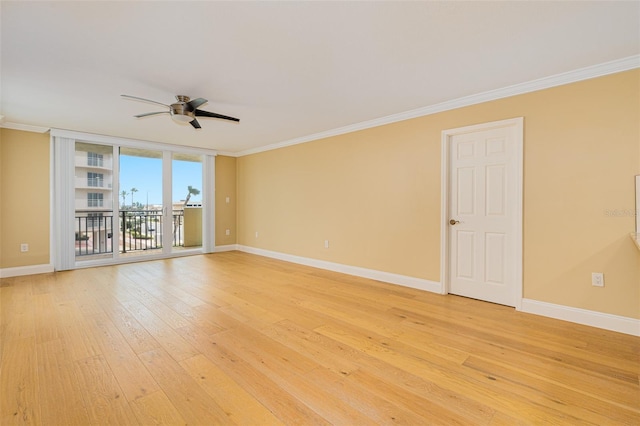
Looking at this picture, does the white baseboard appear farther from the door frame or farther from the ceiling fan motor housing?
the door frame

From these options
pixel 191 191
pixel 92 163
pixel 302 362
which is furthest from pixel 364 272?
pixel 92 163

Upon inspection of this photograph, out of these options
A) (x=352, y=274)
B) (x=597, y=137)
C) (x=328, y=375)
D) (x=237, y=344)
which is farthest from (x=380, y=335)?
(x=597, y=137)

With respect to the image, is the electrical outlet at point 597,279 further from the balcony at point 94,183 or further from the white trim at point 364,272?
the balcony at point 94,183

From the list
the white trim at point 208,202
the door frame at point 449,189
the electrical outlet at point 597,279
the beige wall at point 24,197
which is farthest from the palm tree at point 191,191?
the electrical outlet at point 597,279

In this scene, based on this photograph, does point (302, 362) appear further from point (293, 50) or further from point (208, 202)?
point (208, 202)

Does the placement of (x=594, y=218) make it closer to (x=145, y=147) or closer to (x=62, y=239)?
(x=145, y=147)

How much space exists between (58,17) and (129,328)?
8.26ft

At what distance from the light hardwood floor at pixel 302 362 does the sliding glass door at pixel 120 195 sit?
6.19ft

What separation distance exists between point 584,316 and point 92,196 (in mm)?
7475

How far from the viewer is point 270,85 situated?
3084mm

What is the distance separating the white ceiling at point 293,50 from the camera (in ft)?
6.24

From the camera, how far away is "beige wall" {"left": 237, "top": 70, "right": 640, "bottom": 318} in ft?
8.50

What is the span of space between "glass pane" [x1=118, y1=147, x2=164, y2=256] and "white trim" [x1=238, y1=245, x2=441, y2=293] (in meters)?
2.56

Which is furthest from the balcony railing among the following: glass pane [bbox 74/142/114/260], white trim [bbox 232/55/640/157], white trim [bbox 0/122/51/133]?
white trim [bbox 232/55/640/157]
